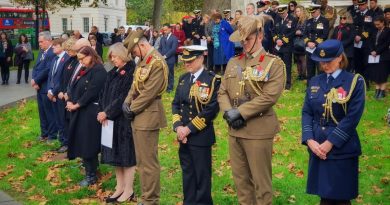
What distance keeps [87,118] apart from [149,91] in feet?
5.61

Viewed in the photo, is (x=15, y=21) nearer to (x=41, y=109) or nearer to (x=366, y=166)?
(x=41, y=109)

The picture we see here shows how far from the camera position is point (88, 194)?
777cm

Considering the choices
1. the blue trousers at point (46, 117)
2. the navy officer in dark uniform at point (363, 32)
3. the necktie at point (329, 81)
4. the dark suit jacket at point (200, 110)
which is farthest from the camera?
the navy officer in dark uniform at point (363, 32)

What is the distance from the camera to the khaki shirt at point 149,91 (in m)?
6.49

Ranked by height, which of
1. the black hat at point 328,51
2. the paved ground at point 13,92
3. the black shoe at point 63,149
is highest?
the black hat at point 328,51

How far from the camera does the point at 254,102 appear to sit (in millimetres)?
5414

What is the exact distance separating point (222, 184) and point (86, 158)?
1.93 meters

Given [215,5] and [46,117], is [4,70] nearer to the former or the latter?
[215,5]

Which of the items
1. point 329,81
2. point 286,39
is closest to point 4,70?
point 286,39

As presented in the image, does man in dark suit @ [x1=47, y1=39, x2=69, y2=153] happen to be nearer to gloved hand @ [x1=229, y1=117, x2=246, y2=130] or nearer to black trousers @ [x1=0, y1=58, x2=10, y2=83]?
gloved hand @ [x1=229, y1=117, x2=246, y2=130]

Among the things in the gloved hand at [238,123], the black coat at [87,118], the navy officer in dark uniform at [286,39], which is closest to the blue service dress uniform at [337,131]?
the gloved hand at [238,123]

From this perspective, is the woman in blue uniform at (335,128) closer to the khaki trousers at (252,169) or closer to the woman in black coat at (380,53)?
the khaki trousers at (252,169)

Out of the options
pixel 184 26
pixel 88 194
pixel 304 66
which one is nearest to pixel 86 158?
pixel 88 194

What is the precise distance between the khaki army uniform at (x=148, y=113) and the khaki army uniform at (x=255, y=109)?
41.8 inches
